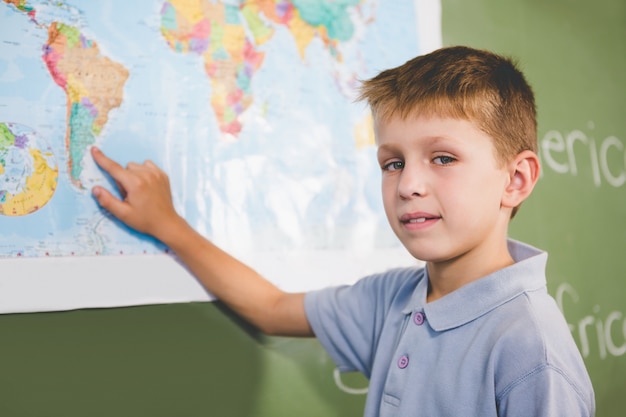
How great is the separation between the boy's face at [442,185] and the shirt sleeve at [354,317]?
137mm

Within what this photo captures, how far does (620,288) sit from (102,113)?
116 centimetres

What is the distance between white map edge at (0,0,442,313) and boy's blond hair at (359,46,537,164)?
267mm

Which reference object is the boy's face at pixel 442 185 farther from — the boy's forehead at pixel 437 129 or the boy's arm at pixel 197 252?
the boy's arm at pixel 197 252

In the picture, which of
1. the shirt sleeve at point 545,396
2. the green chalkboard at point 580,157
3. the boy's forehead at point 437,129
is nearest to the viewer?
the shirt sleeve at point 545,396

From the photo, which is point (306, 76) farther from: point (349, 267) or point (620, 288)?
point (620, 288)

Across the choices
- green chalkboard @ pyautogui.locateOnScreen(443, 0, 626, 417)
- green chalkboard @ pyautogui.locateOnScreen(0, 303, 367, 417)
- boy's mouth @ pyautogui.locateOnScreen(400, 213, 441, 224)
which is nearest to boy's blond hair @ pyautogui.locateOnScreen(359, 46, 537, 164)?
boy's mouth @ pyautogui.locateOnScreen(400, 213, 441, 224)

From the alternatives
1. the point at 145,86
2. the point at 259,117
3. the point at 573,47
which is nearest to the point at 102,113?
the point at 145,86

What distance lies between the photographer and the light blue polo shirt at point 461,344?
68 cm

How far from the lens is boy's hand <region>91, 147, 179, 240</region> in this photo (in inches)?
31.9

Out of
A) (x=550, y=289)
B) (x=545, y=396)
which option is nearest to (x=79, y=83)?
(x=545, y=396)

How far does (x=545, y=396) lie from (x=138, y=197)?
502 millimetres

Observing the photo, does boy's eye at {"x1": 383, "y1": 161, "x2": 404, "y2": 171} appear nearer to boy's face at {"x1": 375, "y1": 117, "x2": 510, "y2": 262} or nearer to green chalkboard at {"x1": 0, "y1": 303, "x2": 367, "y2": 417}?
boy's face at {"x1": 375, "y1": 117, "x2": 510, "y2": 262}

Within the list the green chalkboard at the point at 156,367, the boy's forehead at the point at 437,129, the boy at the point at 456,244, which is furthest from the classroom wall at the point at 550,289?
the boy's forehead at the point at 437,129

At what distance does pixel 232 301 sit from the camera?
35.0 inches
